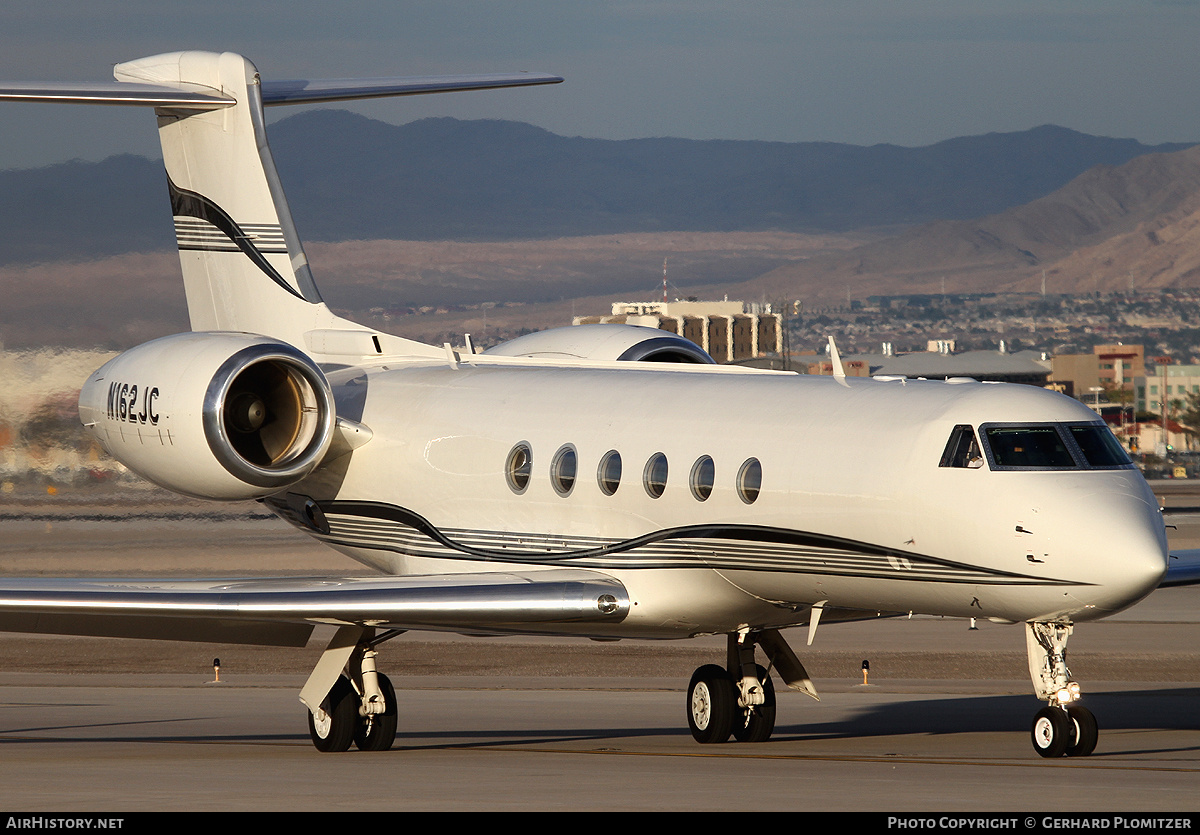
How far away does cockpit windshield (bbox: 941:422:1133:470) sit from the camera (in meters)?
14.4

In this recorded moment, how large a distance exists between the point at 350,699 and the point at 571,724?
175 inches

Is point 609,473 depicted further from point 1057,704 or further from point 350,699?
point 1057,704

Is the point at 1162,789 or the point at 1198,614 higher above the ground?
the point at 1162,789

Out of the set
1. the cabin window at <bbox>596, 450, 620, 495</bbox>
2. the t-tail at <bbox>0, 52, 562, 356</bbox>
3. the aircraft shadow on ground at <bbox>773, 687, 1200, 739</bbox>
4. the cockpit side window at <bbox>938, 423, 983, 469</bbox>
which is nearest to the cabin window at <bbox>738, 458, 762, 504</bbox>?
the cabin window at <bbox>596, 450, 620, 495</bbox>

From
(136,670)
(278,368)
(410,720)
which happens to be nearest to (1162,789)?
(278,368)

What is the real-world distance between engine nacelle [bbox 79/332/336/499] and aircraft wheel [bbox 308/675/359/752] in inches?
90.1

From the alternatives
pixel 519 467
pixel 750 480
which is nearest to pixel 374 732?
pixel 519 467

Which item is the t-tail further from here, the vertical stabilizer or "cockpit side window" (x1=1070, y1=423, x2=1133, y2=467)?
"cockpit side window" (x1=1070, y1=423, x2=1133, y2=467)

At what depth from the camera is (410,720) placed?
2281 centimetres

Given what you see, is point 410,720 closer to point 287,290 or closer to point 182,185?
point 287,290

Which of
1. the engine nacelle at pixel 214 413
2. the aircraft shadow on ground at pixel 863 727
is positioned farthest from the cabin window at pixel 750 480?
the engine nacelle at pixel 214 413

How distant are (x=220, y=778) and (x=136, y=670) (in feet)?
58.1

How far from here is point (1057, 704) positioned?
1454 centimetres
